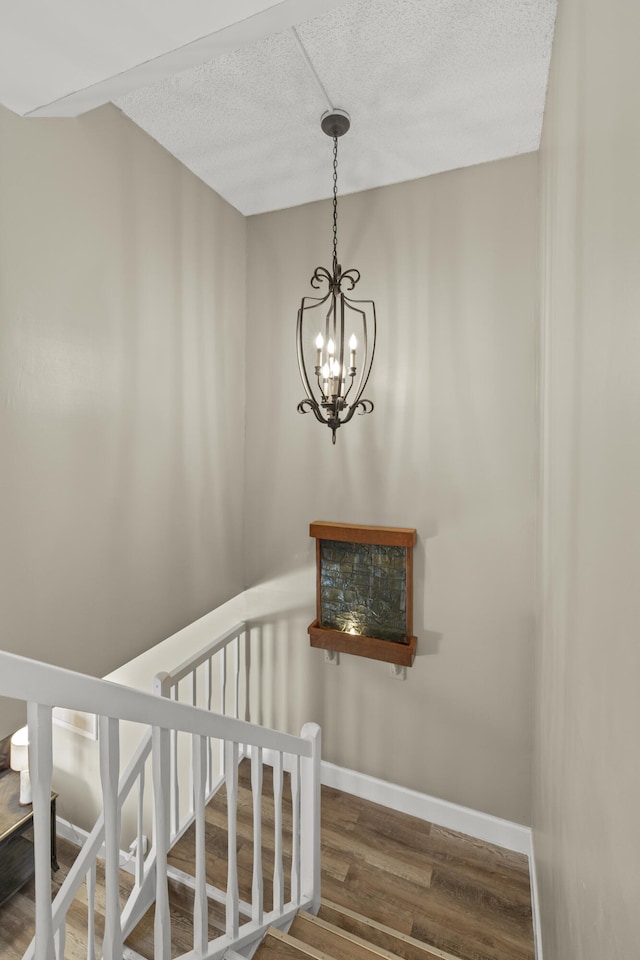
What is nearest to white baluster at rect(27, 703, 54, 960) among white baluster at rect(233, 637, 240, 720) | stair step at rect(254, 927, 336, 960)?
stair step at rect(254, 927, 336, 960)

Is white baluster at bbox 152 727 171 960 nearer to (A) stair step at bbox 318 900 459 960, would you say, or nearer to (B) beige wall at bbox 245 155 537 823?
(A) stair step at bbox 318 900 459 960

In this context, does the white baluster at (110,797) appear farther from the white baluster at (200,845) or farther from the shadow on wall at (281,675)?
the shadow on wall at (281,675)

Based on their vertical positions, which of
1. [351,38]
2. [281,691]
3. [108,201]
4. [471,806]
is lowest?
[471,806]

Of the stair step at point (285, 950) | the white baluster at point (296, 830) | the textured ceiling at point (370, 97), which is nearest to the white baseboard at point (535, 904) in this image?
the stair step at point (285, 950)

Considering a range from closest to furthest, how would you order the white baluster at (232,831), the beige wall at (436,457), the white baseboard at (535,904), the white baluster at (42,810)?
1. the white baluster at (42,810)
2. the white baluster at (232,831)
3. the white baseboard at (535,904)
4. the beige wall at (436,457)

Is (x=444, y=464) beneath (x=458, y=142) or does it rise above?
beneath

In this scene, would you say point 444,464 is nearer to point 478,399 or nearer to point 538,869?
point 478,399

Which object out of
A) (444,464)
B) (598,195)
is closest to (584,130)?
(598,195)

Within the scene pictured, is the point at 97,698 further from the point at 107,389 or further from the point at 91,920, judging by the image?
the point at 107,389

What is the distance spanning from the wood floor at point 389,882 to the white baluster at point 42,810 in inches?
56.2

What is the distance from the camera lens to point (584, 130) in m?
0.97

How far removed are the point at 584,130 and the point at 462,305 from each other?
141 centimetres

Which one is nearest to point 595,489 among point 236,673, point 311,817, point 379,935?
point 311,817

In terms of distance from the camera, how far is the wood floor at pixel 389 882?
1968 millimetres
